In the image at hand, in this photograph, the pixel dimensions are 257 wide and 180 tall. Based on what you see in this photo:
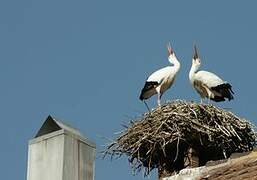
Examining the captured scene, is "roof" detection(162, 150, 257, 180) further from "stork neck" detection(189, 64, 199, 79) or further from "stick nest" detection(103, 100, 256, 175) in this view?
"stork neck" detection(189, 64, 199, 79)

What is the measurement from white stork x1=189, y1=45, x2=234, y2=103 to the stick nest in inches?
68.6

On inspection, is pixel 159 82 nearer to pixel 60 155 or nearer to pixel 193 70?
pixel 193 70

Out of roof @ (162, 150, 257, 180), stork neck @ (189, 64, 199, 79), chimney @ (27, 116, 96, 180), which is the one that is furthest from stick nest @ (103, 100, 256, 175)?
chimney @ (27, 116, 96, 180)

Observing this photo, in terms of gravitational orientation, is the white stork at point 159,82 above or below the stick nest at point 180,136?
above

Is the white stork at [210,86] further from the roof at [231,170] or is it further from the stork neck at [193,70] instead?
the roof at [231,170]

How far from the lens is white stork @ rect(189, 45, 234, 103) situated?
12.3 m

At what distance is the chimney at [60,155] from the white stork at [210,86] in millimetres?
7060

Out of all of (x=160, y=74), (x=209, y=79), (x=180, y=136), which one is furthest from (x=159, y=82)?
(x=180, y=136)

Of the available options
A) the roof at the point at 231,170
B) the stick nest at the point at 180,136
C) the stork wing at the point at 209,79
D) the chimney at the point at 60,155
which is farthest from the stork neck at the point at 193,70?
the chimney at the point at 60,155

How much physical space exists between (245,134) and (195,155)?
5.00ft

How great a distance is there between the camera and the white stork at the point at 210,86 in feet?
40.2

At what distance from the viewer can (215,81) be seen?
483 inches

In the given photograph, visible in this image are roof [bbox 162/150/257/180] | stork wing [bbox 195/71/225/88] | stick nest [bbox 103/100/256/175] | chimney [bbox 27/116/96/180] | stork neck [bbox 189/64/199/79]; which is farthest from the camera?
stork neck [bbox 189/64/199/79]

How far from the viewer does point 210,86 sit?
12.3 meters
